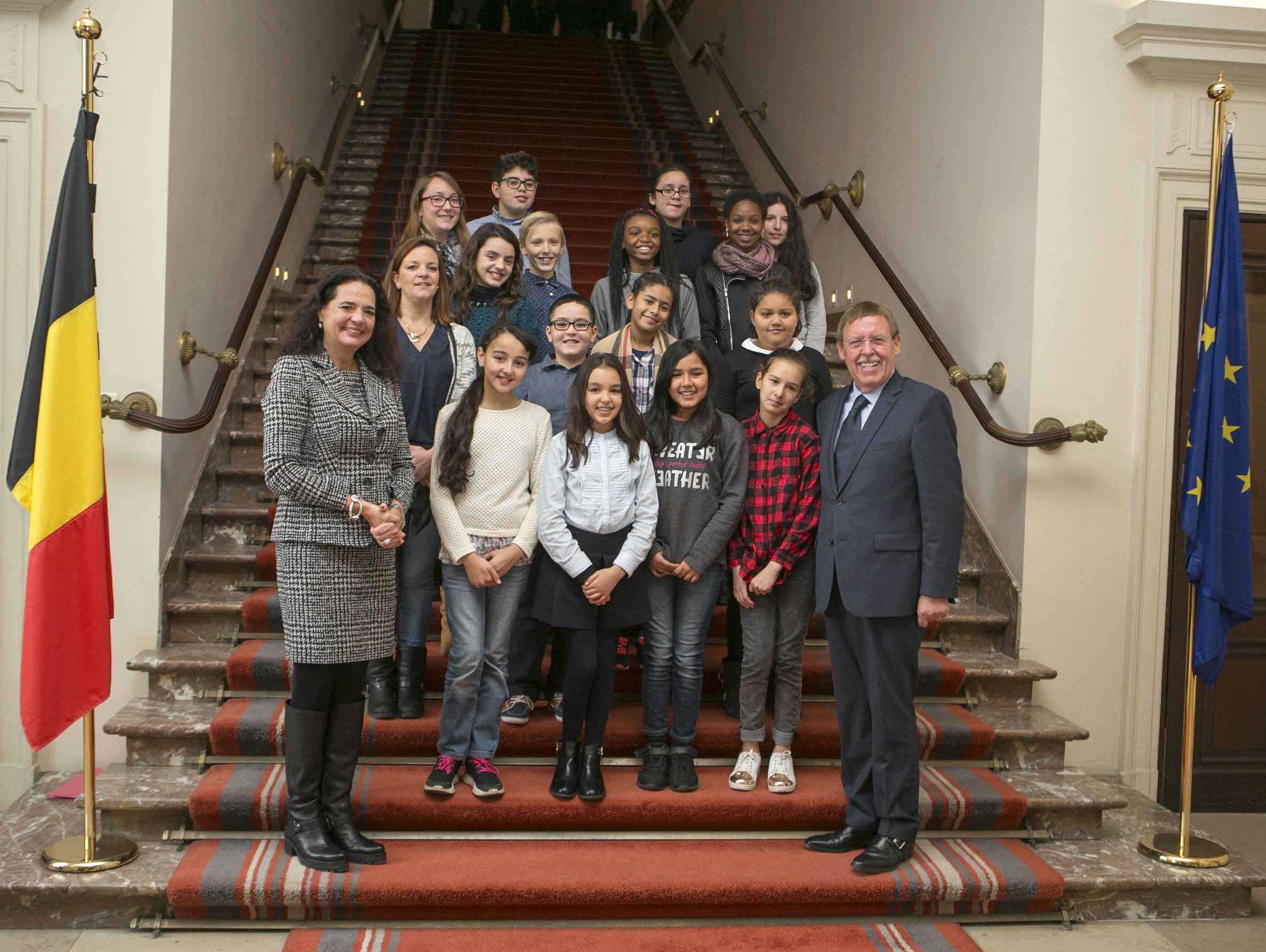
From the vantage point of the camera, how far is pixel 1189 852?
122 inches

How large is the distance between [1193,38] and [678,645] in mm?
2849

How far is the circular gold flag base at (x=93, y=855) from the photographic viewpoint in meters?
2.78

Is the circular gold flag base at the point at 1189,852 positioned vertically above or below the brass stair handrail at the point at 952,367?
below

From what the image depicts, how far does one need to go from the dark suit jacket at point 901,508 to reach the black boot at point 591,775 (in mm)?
873

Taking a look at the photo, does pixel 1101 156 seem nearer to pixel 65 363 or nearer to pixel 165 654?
pixel 65 363

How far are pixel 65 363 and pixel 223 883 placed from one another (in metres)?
1.49

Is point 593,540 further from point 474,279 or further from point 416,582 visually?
point 474,279

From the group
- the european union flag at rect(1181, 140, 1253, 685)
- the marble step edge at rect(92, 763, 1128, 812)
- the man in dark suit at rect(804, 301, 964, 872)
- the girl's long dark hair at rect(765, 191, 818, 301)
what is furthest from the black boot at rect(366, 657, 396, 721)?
the european union flag at rect(1181, 140, 1253, 685)

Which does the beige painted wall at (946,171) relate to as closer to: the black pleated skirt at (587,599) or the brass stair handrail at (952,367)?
the brass stair handrail at (952,367)

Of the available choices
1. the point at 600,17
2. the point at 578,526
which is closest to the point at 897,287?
the point at 578,526

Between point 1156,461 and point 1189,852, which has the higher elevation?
point 1156,461

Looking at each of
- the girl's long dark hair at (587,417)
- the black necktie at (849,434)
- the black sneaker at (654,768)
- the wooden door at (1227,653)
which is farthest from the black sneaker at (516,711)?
the wooden door at (1227,653)

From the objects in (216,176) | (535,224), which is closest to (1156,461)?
(535,224)

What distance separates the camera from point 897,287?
4562 millimetres
